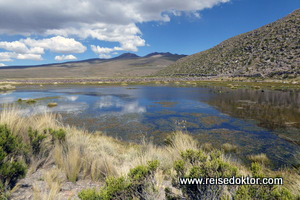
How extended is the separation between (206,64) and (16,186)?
2922 inches

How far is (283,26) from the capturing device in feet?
211

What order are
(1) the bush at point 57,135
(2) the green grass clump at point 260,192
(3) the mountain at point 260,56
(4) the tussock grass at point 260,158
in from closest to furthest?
(2) the green grass clump at point 260,192, (1) the bush at point 57,135, (4) the tussock grass at point 260,158, (3) the mountain at point 260,56

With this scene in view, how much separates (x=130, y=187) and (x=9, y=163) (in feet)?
9.63

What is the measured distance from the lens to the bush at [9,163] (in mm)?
3801

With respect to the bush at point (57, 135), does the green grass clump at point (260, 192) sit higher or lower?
higher

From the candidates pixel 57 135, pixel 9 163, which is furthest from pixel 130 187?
pixel 57 135

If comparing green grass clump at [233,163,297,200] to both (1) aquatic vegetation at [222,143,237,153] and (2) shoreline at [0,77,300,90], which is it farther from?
(2) shoreline at [0,77,300,90]

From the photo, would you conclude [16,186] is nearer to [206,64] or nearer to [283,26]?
[206,64]

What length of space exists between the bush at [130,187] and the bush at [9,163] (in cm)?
211

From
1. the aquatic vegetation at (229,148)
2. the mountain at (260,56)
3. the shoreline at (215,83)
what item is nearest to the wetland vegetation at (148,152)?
the aquatic vegetation at (229,148)

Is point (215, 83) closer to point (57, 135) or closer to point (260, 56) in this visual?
point (260, 56)

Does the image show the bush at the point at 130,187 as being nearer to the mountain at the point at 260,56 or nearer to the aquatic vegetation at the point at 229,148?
the aquatic vegetation at the point at 229,148

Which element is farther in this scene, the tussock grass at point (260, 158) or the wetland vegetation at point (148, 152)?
the tussock grass at point (260, 158)

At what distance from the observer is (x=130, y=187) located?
318 centimetres
